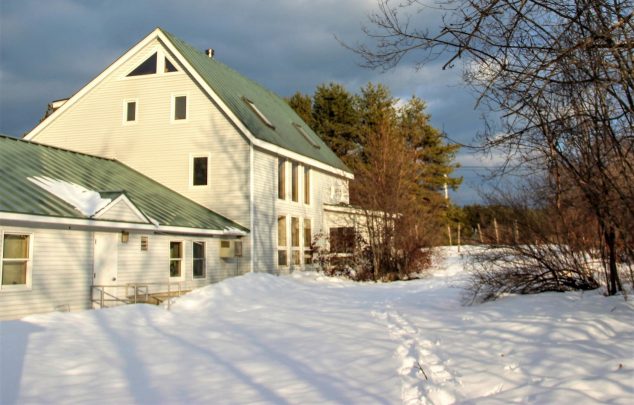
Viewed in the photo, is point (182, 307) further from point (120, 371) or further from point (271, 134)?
point (271, 134)

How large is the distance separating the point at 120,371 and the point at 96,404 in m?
1.45

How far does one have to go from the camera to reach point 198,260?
1927cm

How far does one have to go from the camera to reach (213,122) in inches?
844

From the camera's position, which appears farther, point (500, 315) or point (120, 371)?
point (500, 315)

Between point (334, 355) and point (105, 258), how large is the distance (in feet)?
29.1

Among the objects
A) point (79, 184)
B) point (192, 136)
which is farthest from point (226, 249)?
point (79, 184)

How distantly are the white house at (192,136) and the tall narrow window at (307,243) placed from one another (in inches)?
49.8

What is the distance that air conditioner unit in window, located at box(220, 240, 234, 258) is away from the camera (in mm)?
20125

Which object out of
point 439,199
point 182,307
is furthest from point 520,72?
point 439,199

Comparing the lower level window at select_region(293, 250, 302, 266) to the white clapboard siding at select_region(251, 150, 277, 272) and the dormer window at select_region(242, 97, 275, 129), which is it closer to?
the white clapboard siding at select_region(251, 150, 277, 272)

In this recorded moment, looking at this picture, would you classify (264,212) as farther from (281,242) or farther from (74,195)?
(74,195)

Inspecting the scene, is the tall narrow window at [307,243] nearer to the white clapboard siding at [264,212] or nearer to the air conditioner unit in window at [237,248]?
the white clapboard siding at [264,212]

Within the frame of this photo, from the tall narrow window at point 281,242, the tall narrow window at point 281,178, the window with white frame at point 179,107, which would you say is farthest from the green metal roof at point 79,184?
the tall narrow window at point 281,178

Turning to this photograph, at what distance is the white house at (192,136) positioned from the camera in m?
21.1
